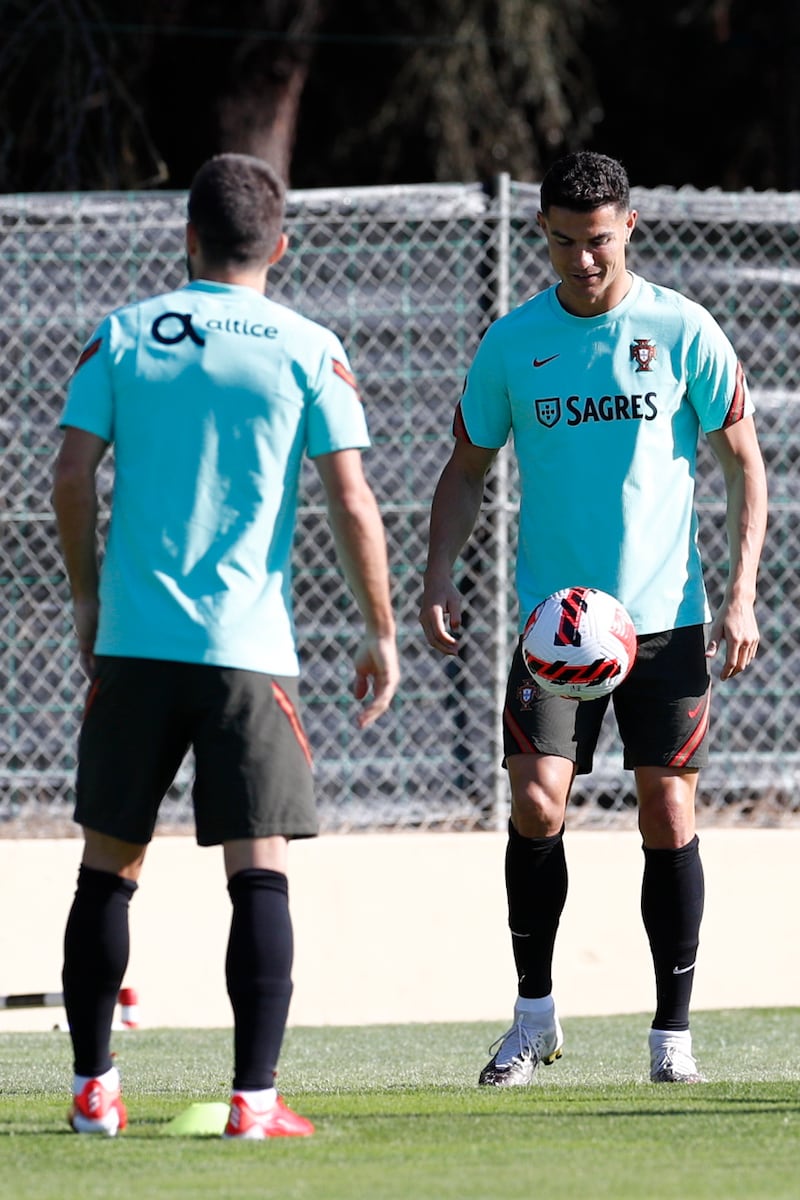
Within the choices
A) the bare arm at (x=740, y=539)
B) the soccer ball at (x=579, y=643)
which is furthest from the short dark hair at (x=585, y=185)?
the soccer ball at (x=579, y=643)

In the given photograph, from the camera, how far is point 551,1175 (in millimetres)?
3436

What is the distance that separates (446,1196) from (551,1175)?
0.27 metres

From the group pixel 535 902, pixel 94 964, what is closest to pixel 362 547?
pixel 94 964

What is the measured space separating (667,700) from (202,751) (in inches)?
60.8

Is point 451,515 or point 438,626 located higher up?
point 451,515

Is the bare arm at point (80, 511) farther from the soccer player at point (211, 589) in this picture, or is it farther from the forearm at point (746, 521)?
the forearm at point (746, 521)

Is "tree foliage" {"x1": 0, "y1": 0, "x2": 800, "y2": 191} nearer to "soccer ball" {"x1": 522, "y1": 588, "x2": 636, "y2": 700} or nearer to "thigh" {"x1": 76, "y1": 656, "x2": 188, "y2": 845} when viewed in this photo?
"soccer ball" {"x1": 522, "y1": 588, "x2": 636, "y2": 700}

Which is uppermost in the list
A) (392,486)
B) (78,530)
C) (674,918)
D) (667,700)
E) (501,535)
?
(392,486)

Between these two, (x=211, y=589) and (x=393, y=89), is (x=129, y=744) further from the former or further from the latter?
(x=393, y=89)

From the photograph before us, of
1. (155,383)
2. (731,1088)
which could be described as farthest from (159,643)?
(731,1088)

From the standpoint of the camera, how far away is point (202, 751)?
12.5 feet

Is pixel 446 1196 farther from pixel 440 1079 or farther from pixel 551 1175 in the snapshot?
pixel 440 1079

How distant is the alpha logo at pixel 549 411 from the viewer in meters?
4.96

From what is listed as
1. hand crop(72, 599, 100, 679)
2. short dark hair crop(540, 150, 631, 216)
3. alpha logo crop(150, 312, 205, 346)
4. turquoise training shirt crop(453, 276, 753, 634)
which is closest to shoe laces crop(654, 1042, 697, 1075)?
turquoise training shirt crop(453, 276, 753, 634)
